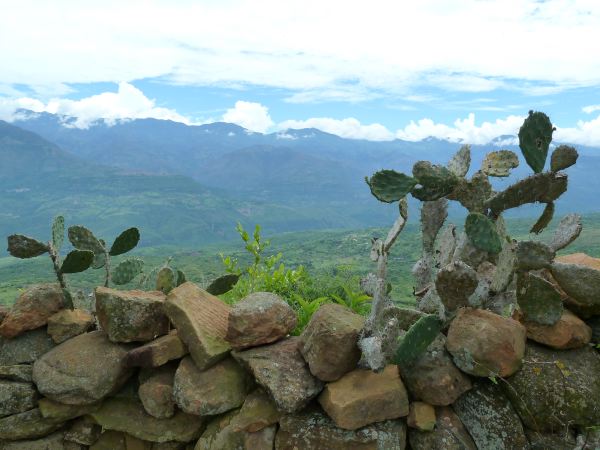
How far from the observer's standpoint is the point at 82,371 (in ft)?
16.2

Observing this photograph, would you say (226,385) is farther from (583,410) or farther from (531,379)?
(583,410)

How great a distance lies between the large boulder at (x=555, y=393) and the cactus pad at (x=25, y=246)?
536 centimetres

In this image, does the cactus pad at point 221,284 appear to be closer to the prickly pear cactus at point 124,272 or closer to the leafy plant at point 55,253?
the prickly pear cactus at point 124,272

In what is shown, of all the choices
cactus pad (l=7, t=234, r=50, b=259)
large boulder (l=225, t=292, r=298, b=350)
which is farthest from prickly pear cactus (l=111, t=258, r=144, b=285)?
large boulder (l=225, t=292, r=298, b=350)

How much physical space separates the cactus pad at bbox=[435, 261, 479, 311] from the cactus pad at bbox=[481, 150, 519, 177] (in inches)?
50.6

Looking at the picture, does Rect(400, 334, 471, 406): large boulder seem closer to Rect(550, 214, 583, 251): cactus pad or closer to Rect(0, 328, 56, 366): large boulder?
Rect(550, 214, 583, 251): cactus pad

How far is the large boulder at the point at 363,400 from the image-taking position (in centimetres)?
412

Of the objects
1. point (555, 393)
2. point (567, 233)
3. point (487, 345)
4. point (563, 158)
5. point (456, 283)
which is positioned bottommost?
point (555, 393)

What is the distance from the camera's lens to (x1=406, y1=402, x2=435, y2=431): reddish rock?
4.15 metres

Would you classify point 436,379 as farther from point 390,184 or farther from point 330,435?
point 390,184

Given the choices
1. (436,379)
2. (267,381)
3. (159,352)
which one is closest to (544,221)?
(436,379)

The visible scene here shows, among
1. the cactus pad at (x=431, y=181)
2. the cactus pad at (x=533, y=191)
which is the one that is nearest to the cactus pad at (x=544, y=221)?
the cactus pad at (x=533, y=191)

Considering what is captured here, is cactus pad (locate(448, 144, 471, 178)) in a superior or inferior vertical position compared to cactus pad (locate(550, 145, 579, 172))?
inferior

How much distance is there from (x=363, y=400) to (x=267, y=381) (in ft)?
2.85
